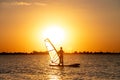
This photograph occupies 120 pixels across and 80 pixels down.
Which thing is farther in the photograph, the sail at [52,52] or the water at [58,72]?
the sail at [52,52]

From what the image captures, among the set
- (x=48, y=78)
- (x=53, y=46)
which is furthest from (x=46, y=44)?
(x=48, y=78)

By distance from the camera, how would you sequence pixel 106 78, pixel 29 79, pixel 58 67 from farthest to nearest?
pixel 58 67
pixel 106 78
pixel 29 79

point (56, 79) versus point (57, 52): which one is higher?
point (57, 52)

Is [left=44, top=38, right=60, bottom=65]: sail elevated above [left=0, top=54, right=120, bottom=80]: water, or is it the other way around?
[left=44, top=38, right=60, bottom=65]: sail

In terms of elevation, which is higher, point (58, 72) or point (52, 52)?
point (52, 52)

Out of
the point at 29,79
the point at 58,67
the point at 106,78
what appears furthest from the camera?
the point at 58,67

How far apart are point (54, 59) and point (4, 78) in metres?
17.1

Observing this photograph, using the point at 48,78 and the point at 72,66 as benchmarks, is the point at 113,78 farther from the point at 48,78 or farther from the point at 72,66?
the point at 72,66

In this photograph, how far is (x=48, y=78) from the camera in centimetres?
3816

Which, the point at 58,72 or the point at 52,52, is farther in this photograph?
the point at 52,52

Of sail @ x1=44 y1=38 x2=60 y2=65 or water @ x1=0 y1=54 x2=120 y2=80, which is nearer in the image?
water @ x1=0 y1=54 x2=120 y2=80

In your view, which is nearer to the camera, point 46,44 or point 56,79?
point 56,79

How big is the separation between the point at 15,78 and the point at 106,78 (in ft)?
26.6

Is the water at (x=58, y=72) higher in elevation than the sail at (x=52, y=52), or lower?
lower
